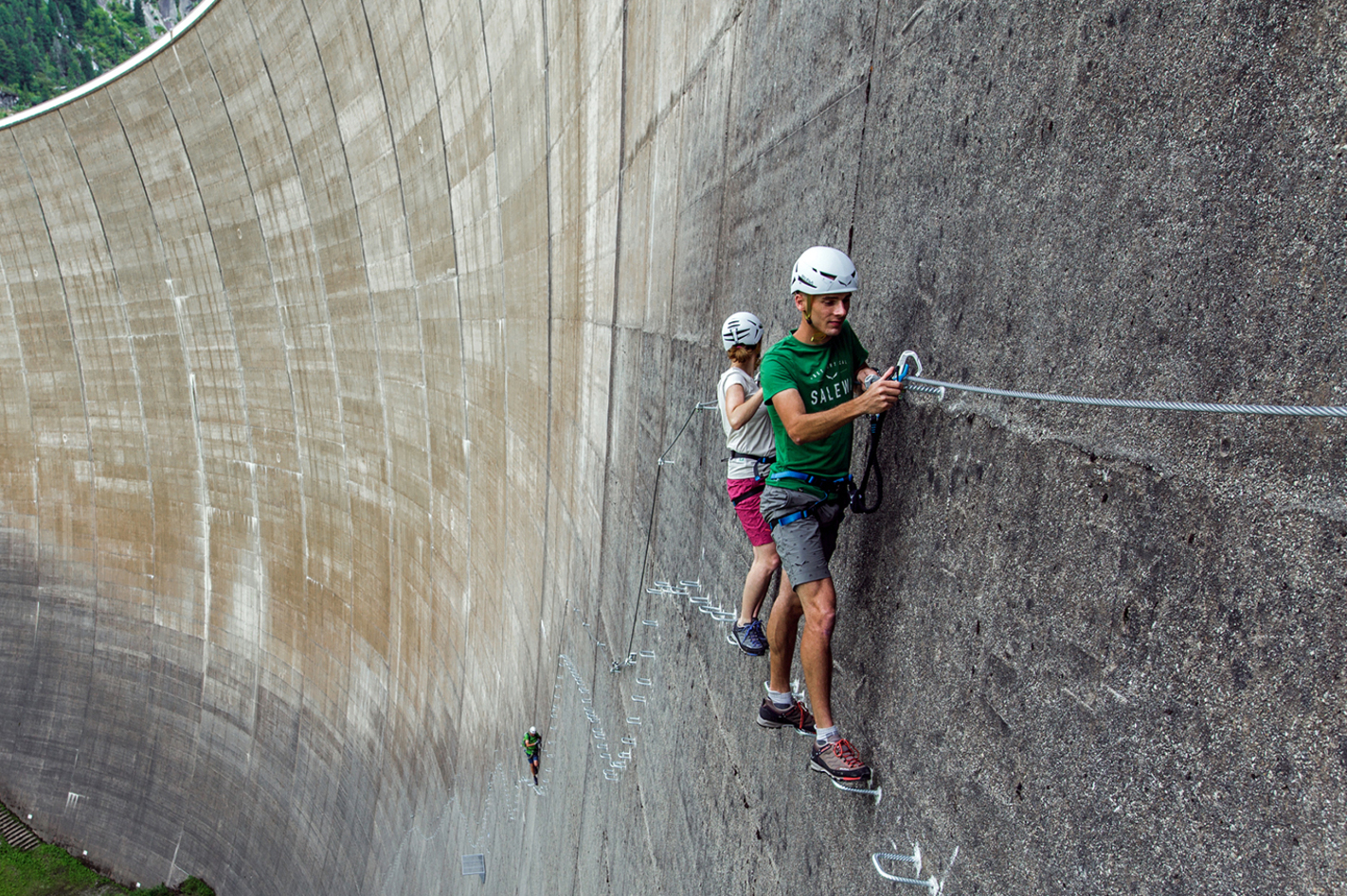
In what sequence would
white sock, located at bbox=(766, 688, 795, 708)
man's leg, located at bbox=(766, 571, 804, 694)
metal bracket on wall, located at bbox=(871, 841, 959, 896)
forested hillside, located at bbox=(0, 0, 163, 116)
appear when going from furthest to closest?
forested hillside, located at bbox=(0, 0, 163, 116), white sock, located at bbox=(766, 688, 795, 708), man's leg, located at bbox=(766, 571, 804, 694), metal bracket on wall, located at bbox=(871, 841, 959, 896)

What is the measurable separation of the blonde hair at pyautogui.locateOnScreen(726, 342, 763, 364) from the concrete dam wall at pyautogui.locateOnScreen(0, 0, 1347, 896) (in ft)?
1.64

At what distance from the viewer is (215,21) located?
14727 millimetres

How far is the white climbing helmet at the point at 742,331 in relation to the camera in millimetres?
3754

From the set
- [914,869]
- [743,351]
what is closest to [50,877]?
[743,351]

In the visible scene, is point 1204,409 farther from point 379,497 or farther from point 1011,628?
point 379,497

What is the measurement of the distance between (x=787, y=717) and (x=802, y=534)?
2.54 feet

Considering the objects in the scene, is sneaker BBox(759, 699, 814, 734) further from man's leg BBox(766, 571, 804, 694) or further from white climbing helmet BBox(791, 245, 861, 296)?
white climbing helmet BBox(791, 245, 861, 296)

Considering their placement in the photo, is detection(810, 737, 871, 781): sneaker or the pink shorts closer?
detection(810, 737, 871, 781): sneaker

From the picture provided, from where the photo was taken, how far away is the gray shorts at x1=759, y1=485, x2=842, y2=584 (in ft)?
9.52

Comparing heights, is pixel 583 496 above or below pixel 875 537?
below

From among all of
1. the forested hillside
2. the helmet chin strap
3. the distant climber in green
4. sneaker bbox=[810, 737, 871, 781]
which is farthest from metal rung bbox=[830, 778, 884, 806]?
the forested hillside

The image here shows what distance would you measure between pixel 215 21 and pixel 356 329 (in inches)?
207

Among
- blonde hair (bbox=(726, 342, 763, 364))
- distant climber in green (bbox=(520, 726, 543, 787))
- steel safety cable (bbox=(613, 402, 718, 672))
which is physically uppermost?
blonde hair (bbox=(726, 342, 763, 364))

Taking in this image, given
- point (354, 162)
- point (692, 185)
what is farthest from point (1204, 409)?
point (354, 162)
